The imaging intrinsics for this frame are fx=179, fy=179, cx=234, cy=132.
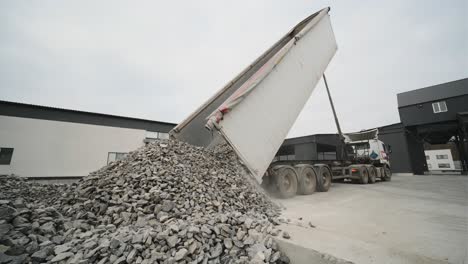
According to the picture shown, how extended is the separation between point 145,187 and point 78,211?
3.31 ft

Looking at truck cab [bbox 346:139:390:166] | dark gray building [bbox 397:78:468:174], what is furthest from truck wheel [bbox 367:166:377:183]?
dark gray building [bbox 397:78:468:174]

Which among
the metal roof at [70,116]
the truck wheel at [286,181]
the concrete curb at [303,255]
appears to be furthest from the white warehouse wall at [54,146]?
the concrete curb at [303,255]

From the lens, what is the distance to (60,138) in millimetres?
11430

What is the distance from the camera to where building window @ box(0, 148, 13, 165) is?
9.95m

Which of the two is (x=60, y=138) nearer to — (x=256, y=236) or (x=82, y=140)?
(x=82, y=140)

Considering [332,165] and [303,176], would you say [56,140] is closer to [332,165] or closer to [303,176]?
[303,176]

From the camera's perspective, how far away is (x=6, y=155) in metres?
10.1

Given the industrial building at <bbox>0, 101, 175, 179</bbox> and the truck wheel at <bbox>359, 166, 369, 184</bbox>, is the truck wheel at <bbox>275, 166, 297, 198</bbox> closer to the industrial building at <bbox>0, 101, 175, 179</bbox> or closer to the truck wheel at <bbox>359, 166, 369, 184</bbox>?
the truck wheel at <bbox>359, 166, 369, 184</bbox>

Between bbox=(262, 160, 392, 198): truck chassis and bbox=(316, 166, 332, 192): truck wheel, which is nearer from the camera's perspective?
bbox=(262, 160, 392, 198): truck chassis

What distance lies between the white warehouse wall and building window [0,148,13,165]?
0.18 m

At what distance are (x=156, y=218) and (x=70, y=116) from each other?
543 inches

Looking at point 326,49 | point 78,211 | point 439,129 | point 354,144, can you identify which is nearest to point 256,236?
point 78,211

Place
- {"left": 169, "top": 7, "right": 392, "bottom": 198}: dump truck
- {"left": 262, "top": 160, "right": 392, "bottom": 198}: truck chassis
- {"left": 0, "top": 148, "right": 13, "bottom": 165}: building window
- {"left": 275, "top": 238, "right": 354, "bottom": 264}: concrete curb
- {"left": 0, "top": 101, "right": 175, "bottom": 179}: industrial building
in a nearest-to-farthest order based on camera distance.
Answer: {"left": 275, "top": 238, "right": 354, "bottom": 264}: concrete curb → {"left": 169, "top": 7, "right": 392, "bottom": 198}: dump truck → {"left": 262, "top": 160, "right": 392, "bottom": 198}: truck chassis → {"left": 0, "top": 148, "right": 13, "bottom": 165}: building window → {"left": 0, "top": 101, "right": 175, "bottom": 179}: industrial building

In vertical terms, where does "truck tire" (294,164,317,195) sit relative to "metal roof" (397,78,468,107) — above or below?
below
